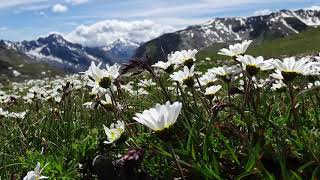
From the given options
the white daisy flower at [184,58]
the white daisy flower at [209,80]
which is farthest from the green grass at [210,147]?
the white daisy flower at [209,80]

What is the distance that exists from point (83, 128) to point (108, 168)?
243cm

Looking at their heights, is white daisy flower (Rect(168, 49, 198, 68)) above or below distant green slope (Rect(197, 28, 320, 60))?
above

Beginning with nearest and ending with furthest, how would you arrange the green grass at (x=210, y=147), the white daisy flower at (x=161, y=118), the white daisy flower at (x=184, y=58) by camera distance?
the white daisy flower at (x=161, y=118)
the green grass at (x=210, y=147)
the white daisy flower at (x=184, y=58)

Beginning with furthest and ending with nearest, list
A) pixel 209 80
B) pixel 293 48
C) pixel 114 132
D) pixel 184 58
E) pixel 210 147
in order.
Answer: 1. pixel 293 48
2. pixel 209 80
3. pixel 184 58
4. pixel 114 132
5. pixel 210 147

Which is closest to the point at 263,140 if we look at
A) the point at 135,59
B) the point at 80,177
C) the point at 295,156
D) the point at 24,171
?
the point at 295,156

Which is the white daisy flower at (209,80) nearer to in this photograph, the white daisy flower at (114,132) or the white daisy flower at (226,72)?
the white daisy flower at (226,72)

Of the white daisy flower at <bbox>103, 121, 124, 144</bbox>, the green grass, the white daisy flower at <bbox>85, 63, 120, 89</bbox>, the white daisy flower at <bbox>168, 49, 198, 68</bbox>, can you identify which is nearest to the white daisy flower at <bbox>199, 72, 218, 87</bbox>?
the green grass

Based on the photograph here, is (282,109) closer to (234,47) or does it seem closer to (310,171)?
(234,47)

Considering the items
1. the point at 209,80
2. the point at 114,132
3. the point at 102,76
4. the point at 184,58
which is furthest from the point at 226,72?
the point at 114,132

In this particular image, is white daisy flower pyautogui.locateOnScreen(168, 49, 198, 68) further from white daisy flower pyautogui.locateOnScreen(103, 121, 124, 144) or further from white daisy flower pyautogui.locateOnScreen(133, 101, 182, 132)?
white daisy flower pyautogui.locateOnScreen(133, 101, 182, 132)

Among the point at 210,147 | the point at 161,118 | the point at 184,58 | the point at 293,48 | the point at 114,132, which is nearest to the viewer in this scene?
the point at 161,118

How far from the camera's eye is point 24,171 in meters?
6.26

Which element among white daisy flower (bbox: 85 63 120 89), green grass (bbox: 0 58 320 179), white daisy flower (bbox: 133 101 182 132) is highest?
white daisy flower (bbox: 133 101 182 132)

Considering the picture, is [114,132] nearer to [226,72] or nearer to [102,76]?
[102,76]
